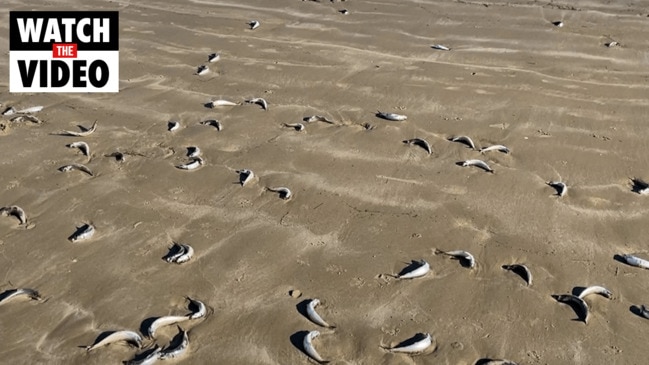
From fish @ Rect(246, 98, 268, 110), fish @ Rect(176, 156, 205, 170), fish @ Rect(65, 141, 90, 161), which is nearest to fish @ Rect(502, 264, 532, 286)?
fish @ Rect(176, 156, 205, 170)

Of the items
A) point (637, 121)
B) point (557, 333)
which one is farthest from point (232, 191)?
point (637, 121)

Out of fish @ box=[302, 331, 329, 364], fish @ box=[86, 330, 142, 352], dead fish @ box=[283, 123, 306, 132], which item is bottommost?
fish @ box=[86, 330, 142, 352]

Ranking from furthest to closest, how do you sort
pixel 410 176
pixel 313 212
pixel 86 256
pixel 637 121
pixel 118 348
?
pixel 637 121 < pixel 410 176 < pixel 313 212 < pixel 86 256 < pixel 118 348

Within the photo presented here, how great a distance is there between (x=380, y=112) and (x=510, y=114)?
1.64m

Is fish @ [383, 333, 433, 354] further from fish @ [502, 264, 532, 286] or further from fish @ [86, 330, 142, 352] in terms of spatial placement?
fish @ [86, 330, 142, 352]

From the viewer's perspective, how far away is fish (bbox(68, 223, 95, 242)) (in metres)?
5.34

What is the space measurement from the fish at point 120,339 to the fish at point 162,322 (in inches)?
3.4

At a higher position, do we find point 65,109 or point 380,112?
point 380,112

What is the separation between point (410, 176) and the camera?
6.24m

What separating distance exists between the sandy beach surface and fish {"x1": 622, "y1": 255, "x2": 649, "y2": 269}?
11 cm

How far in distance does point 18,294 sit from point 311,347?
2.39m

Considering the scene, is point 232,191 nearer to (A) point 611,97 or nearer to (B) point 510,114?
(B) point 510,114

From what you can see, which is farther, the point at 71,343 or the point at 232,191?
the point at 232,191

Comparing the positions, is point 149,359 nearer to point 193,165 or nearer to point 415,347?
point 415,347
